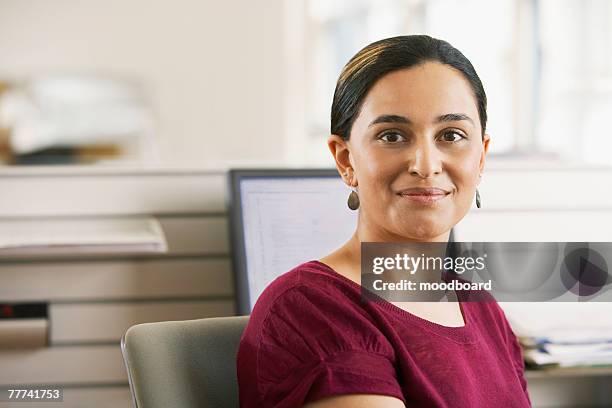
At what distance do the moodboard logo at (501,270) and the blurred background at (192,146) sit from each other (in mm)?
33

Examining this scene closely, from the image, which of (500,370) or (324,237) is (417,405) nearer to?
(500,370)

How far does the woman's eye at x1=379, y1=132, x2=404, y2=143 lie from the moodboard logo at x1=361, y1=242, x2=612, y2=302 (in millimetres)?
119

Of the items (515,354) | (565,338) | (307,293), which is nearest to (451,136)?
(307,293)

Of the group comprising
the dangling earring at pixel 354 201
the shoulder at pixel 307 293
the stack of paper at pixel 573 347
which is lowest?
the stack of paper at pixel 573 347

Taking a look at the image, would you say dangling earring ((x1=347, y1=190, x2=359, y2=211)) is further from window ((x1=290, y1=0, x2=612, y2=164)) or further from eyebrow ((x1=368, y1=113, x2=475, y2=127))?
window ((x1=290, y1=0, x2=612, y2=164))

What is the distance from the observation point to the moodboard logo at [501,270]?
0.95 meters

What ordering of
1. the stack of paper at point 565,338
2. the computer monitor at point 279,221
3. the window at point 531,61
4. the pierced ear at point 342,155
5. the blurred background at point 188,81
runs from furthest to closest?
the window at point 531,61, the blurred background at point 188,81, the computer monitor at point 279,221, the stack of paper at point 565,338, the pierced ear at point 342,155

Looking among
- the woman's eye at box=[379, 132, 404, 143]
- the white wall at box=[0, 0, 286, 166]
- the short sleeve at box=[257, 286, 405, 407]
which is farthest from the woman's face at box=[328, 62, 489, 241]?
the white wall at box=[0, 0, 286, 166]

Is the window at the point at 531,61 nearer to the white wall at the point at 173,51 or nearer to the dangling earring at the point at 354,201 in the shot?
the white wall at the point at 173,51

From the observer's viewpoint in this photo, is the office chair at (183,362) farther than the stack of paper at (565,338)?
No

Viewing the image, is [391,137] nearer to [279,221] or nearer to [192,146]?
[279,221]

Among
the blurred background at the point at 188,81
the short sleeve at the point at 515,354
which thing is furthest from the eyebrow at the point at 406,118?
the blurred background at the point at 188,81

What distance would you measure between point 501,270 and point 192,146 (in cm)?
145

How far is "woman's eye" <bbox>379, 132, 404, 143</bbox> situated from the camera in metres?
0.88
